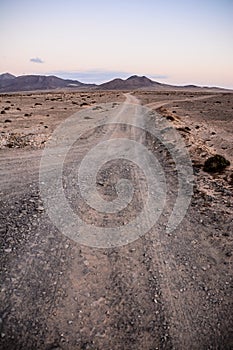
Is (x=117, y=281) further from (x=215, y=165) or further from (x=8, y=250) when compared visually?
(x=215, y=165)

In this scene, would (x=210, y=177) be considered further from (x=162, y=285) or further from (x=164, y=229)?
(x=162, y=285)

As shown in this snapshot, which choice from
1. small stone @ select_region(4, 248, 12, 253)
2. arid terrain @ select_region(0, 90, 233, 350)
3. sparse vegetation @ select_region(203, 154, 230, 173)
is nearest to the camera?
arid terrain @ select_region(0, 90, 233, 350)

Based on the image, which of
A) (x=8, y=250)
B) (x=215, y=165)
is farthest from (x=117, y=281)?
(x=215, y=165)

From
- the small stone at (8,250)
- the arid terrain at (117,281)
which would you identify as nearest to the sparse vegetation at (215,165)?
the arid terrain at (117,281)

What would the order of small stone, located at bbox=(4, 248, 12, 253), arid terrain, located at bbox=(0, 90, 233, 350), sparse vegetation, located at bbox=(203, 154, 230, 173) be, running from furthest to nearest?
sparse vegetation, located at bbox=(203, 154, 230, 173) → small stone, located at bbox=(4, 248, 12, 253) → arid terrain, located at bbox=(0, 90, 233, 350)

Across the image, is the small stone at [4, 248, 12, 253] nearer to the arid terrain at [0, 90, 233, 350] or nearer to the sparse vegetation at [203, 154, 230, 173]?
the arid terrain at [0, 90, 233, 350]

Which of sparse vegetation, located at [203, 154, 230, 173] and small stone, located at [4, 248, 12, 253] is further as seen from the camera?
sparse vegetation, located at [203, 154, 230, 173]

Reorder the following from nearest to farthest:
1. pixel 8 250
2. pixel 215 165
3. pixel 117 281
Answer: pixel 117 281 < pixel 8 250 < pixel 215 165

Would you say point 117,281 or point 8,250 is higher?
point 8,250

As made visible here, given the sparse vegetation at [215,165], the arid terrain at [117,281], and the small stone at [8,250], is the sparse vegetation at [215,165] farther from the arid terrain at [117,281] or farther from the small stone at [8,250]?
the small stone at [8,250]

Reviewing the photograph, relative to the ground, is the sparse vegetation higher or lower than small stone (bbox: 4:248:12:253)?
lower

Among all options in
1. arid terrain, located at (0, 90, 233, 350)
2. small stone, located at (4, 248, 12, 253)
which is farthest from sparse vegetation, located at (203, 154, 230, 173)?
small stone, located at (4, 248, 12, 253)

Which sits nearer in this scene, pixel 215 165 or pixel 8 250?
pixel 8 250

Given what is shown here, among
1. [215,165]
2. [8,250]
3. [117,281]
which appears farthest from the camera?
[215,165]
